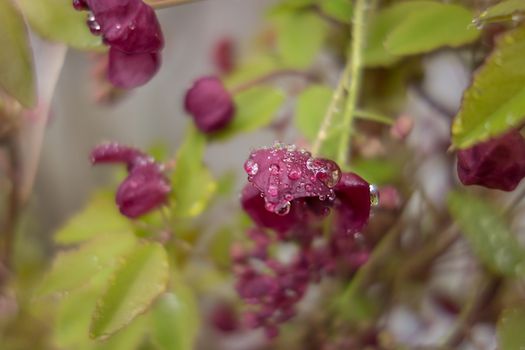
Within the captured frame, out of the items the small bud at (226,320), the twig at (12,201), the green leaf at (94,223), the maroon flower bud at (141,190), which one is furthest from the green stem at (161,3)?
the small bud at (226,320)

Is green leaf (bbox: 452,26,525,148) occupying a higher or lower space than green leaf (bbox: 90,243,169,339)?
higher

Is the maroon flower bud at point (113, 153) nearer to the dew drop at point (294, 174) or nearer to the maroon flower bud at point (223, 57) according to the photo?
the dew drop at point (294, 174)

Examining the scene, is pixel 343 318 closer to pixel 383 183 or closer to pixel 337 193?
pixel 383 183

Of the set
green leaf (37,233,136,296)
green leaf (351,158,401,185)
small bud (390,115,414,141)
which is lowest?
green leaf (37,233,136,296)

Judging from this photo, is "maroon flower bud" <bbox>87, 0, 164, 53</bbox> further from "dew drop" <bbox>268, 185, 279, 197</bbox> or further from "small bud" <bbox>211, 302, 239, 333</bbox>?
"small bud" <bbox>211, 302, 239, 333</bbox>

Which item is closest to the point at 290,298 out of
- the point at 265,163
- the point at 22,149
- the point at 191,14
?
the point at 265,163

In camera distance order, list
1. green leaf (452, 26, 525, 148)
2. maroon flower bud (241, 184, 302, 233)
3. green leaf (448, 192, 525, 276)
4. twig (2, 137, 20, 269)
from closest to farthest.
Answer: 1. green leaf (452, 26, 525, 148)
2. maroon flower bud (241, 184, 302, 233)
3. green leaf (448, 192, 525, 276)
4. twig (2, 137, 20, 269)

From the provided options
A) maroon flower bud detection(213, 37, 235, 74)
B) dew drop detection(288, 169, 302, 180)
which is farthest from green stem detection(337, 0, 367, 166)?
maroon flower bud detection(213, 37, 235, 74)
